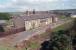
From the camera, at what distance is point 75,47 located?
1927 cm

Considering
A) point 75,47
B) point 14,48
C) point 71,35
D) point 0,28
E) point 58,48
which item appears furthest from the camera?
point 0,28

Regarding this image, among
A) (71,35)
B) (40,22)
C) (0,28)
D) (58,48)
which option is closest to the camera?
(58,48)

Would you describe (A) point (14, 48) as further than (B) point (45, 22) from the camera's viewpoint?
No

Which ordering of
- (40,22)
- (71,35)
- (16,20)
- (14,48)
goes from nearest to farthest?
(71,35) → (14,48) → (16,20) → (40,22)

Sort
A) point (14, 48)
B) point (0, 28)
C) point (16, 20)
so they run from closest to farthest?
point (14, 48) → point (0, 28) → point (16, 20)

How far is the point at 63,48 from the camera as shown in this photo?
58.6 feet

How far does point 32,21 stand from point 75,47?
21670mm

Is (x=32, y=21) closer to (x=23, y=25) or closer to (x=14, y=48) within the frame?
(x=23, y=25)

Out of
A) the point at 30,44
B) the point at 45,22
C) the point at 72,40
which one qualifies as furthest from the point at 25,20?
the point at 72,40

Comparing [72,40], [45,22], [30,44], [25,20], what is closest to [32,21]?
[25,20]

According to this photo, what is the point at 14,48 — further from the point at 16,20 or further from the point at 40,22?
the point at 40,22

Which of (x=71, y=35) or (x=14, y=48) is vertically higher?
(x=71, y=35)

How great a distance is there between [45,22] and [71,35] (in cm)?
2505

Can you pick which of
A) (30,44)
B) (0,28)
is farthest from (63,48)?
(0,28)
